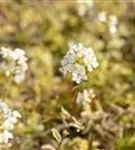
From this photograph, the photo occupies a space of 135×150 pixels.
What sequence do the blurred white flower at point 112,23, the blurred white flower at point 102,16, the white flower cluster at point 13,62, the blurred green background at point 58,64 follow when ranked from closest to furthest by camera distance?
1. the white flower cluster at point 13,62
2. the blurred green background at point 58,64
3. the blurred white flower at point 112,23
4. the blurred white flower at point 102,16

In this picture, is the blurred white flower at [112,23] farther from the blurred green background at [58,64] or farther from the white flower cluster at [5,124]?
the white flower cluster at [5,124]

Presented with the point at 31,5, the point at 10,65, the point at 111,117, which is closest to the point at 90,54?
the point at 10,65

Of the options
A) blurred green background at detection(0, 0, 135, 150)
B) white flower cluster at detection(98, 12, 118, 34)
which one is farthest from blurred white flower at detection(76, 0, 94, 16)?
white flower cluster at detection(98, 12, 118, 34)

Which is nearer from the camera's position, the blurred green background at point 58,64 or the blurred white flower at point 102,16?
the blurred green background at point 58,64

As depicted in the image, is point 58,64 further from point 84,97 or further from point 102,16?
point 84,97

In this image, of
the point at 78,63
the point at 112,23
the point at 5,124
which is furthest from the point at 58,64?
the point at 5,124

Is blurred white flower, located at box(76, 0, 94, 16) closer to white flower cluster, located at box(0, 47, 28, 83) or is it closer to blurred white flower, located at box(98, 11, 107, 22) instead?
blurred white flower, located at box(98, 11, 107, 22)

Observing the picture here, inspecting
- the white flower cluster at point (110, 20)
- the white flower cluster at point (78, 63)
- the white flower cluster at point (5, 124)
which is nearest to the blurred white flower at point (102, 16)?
the white flower cluster at point (110, 20)
